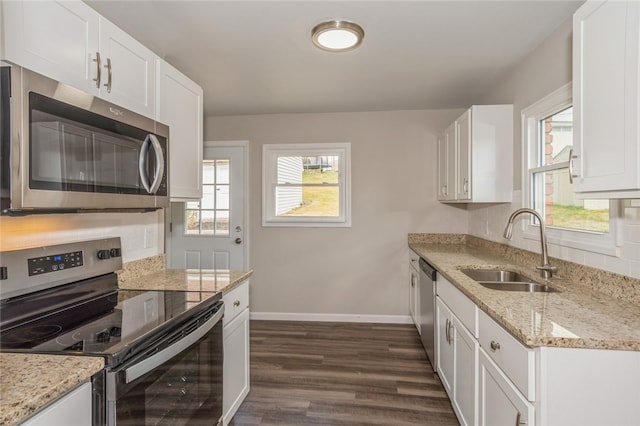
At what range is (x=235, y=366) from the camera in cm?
210

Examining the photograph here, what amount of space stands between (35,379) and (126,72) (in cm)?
134

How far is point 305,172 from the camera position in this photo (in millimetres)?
4227

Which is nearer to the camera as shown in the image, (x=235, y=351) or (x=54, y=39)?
(x=54, y=39)

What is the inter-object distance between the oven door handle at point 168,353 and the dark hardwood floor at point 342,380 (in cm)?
94

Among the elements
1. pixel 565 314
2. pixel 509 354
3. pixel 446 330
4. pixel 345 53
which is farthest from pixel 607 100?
pixel 345 53

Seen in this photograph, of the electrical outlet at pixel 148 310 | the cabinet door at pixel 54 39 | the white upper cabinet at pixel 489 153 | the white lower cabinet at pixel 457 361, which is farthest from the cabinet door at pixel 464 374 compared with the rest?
the cabinet door at pixel 54 39

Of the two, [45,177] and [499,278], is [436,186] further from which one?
[45,177]

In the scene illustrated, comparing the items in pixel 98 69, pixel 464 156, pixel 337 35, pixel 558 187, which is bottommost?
pixel 558 187

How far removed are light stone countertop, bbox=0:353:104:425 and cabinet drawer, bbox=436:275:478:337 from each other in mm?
1562

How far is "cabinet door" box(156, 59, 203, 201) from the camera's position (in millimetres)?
1981

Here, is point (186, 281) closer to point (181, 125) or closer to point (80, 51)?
point (181, 125)

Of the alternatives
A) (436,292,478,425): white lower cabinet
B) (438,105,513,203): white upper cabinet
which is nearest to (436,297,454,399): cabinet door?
(436,292,478,425): white lower cabinet

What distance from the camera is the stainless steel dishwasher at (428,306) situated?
8.75 ft

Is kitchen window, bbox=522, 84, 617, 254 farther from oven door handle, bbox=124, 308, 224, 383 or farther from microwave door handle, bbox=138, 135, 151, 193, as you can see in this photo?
microwave door handle, bbox=138, 135, 151, 193
